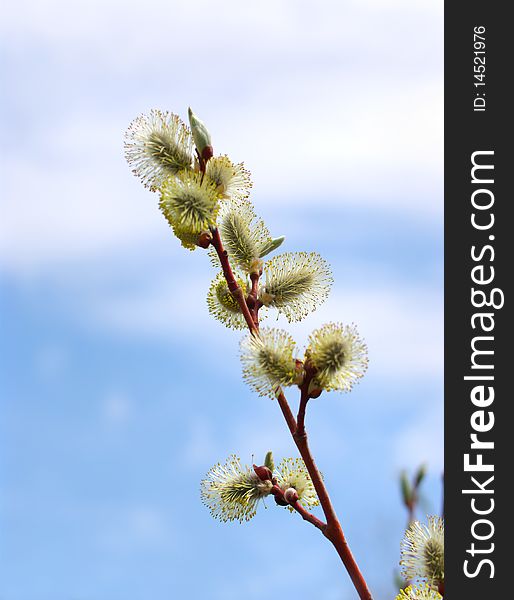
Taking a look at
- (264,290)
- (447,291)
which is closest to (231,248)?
(264,290)

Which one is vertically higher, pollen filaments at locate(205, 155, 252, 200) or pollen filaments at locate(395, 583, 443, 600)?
pollen filaments at locate(205, 155, 252, 200)

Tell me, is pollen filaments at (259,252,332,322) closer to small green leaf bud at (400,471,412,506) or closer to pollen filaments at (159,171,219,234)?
pollen filaments at (159,171,219,234)

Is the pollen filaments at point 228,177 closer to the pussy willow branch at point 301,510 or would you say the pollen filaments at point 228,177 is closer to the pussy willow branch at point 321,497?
the pussy willow branch at point 321,497

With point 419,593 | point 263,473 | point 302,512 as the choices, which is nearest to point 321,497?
point 302,512

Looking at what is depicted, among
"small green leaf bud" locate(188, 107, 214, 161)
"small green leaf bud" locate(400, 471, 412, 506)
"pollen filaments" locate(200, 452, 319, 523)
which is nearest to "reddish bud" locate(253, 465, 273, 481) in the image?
"pollen filaments" locate(200, 452, 319, 523)

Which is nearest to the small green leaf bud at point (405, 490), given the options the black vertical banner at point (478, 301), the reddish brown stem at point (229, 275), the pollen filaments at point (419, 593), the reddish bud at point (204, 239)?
the black vertical banner at point (478, 301)

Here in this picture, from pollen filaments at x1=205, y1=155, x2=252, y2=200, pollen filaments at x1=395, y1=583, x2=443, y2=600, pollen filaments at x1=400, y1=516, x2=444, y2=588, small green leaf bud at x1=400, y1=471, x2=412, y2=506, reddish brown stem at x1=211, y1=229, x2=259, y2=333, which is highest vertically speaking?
small green leaf bud at x1=400, y1=471, x2=412, y2=506
